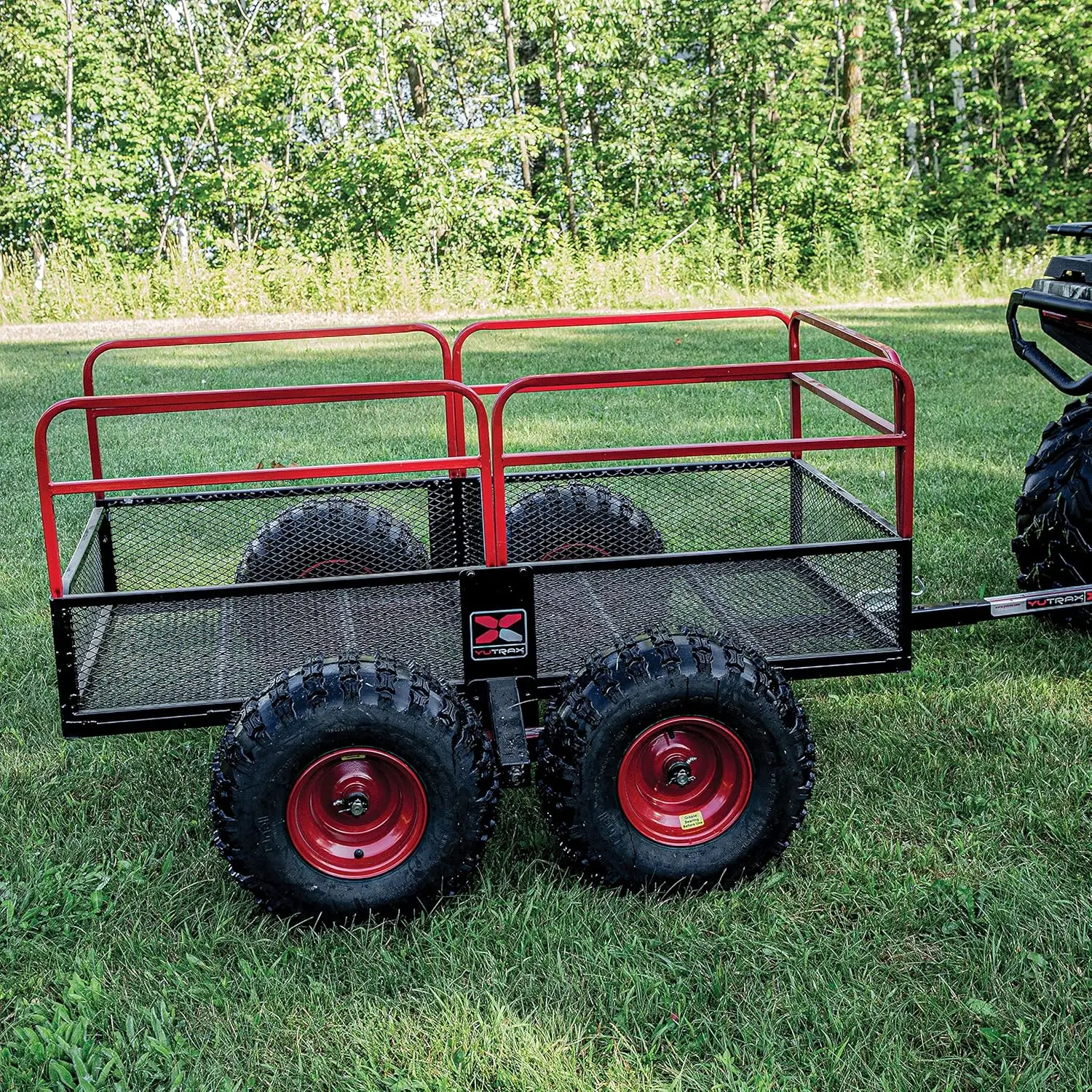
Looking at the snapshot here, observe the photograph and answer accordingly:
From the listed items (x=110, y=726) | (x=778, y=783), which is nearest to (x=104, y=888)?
(x=110, y=726)

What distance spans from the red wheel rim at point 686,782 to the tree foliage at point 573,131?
12992 mm

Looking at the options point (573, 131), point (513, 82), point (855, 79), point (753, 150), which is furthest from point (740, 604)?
point (573, 131)

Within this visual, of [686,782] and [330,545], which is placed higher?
[330,545]

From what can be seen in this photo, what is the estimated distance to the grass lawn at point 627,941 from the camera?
2.39m

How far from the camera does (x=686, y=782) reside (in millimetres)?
2924

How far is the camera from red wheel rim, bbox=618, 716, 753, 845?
9.51 ft

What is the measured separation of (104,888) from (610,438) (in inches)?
187

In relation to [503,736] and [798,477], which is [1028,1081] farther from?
[798,477]

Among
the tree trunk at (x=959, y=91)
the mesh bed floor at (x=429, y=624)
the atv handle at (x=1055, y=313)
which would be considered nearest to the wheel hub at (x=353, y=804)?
the mesh bed floor at (x=429, y=624)

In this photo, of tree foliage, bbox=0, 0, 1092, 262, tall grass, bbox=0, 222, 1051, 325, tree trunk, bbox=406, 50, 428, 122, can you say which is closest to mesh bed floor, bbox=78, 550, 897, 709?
tall grass, bbox=0, 222, 1051, 325

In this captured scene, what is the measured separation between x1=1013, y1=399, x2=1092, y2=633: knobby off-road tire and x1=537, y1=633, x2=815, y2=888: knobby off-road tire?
4.50ft

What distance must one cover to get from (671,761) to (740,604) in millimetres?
882

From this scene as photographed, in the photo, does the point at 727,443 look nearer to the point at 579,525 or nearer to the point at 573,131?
the point at 579,525

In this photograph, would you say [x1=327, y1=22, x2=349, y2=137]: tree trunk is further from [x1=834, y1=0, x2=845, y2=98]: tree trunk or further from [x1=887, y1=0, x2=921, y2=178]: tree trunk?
[x1=887, y1=0, x2=921, y2=178]: tree trunk
